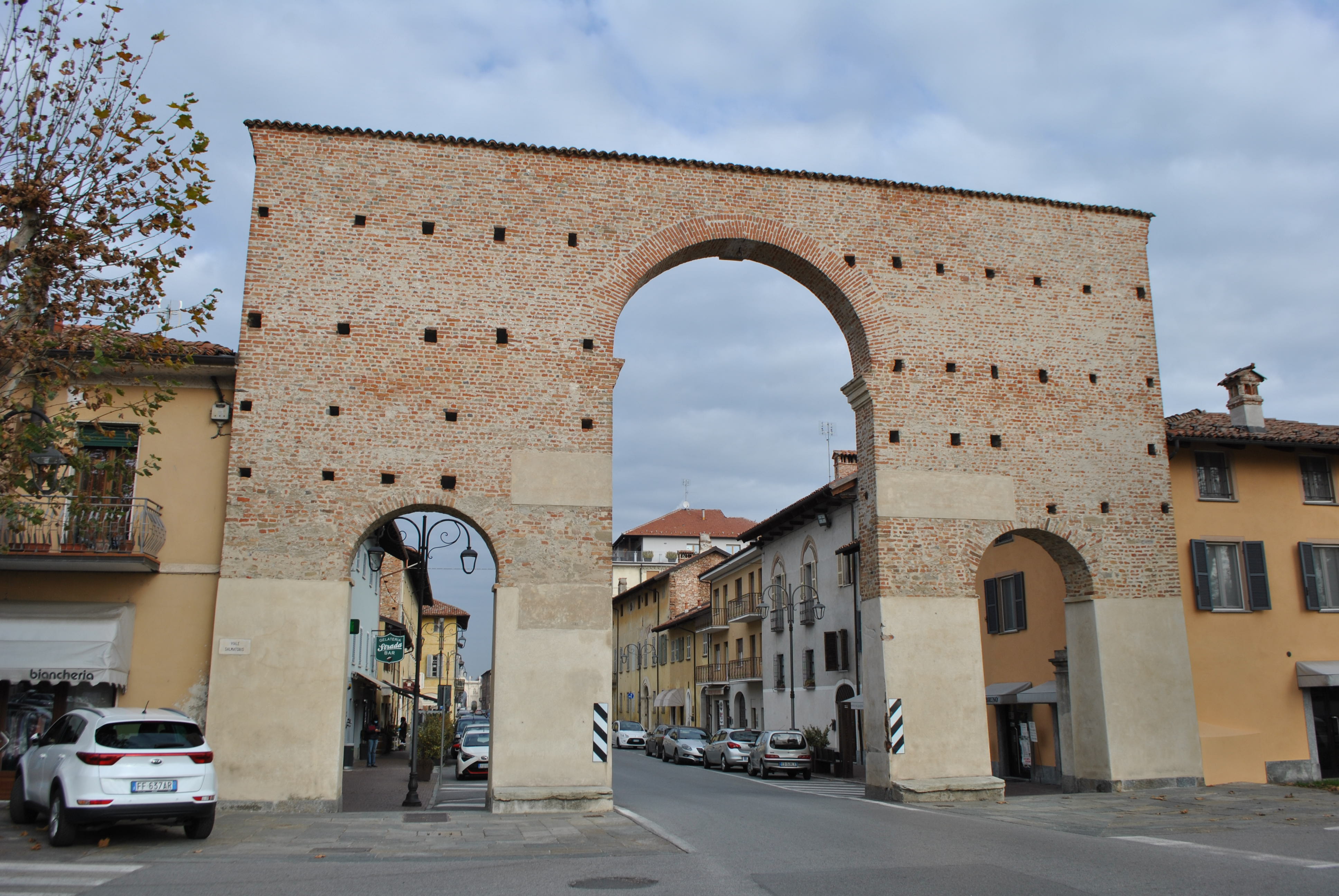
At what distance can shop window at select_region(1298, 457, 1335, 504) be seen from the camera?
21531 mm

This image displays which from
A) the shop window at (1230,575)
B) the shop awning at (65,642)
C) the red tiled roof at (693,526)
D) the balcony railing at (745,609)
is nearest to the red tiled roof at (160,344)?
the shop awning at (65,642)

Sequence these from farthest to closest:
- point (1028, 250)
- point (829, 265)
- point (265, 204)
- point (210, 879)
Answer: point (1028, 250) → point (829, 265) → point (265, 204) → point (210, 879)

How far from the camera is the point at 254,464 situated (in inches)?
616

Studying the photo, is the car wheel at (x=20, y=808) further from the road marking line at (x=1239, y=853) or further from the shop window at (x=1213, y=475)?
the shop window at (x=1213, y=475)

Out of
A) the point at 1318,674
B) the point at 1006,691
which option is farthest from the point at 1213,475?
the point at 1006,691

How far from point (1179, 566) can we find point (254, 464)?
17200mm

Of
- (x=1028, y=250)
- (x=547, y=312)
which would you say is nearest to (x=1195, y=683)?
(x=1028, y=250)

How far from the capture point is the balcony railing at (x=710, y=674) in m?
44.2

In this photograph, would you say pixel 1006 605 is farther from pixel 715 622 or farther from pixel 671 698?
pixel 671 698

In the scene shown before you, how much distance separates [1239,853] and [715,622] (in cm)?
3497

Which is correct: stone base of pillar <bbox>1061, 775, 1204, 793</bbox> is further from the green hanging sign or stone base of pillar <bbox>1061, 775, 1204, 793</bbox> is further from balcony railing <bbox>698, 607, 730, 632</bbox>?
balcony railing <bbox>698, 607, 730, 632</bbox>

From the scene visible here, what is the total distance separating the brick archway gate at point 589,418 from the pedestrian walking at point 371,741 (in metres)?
16.2

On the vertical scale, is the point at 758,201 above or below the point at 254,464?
above

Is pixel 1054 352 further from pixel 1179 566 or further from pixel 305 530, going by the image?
pixel 305 530
